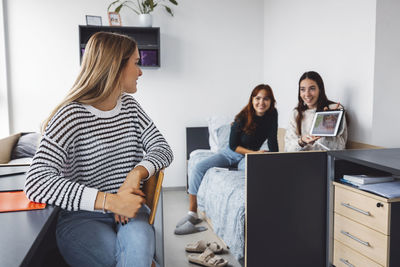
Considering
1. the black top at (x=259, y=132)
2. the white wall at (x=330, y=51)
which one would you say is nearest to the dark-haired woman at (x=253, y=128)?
the black top at (x=259, y=132)

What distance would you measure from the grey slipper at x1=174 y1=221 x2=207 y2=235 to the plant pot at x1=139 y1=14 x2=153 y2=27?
2.13m

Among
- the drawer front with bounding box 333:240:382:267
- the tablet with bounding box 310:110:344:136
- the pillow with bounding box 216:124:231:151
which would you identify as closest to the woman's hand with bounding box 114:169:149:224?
the drawer front with bounding box 333:240:382:267

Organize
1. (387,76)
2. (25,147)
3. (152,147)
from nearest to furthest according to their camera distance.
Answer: (152,147) → (387,76) → (25,147)

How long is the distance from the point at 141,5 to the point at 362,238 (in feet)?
10.5

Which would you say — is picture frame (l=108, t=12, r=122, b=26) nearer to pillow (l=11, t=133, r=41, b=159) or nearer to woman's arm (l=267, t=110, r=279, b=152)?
pillow (l=11, t=133, r=41, b=159)

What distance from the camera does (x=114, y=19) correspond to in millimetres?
3680

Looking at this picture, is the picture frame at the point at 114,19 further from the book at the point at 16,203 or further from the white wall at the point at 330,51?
the book at the point at 16,203

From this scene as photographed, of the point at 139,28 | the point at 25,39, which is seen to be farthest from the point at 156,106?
the point at 25,39

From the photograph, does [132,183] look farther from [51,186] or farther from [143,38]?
[143,38]

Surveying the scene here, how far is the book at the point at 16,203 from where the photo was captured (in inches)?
37.6

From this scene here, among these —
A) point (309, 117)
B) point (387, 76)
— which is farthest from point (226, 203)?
point (387, 76)

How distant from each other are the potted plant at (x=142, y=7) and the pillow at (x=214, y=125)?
4.07ft

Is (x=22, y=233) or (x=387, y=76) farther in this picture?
(x=387, y=76)

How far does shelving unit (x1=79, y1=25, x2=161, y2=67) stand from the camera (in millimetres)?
3668
